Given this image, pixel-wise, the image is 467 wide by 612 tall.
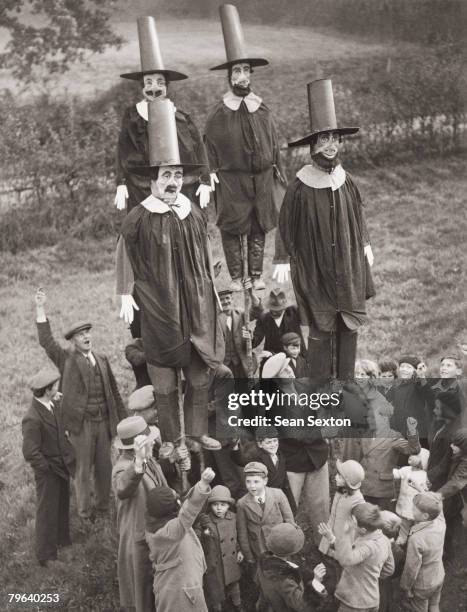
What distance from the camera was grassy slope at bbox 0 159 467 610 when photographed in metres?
5.47

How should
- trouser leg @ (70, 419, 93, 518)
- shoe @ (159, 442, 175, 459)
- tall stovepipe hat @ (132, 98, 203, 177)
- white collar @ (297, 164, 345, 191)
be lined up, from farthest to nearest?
trouser leg @ (70, 419, 93, 518) < white collar @ (297, 164, 345, 191) < shoe @ (159, 442, 175, 459) < tall stovepipe hat @ (132, 98, 203, 177)

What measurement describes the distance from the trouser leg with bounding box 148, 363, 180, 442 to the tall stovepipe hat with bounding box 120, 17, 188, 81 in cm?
227

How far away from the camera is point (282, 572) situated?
433cm

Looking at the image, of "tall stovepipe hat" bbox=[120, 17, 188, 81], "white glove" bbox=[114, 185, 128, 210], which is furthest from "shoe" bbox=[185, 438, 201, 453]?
"tall stovepipe hat" bbox=[120, 17, 188, 81]

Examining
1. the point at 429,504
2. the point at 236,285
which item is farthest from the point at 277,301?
the point at 429,504

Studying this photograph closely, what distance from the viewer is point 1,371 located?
6879mm

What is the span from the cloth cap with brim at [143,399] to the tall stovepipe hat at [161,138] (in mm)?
1427

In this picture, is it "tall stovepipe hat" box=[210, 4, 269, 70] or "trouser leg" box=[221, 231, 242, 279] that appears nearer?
"tall stovepipe hat" box=[210, 4, 269, 70]

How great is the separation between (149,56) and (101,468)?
3139 mm

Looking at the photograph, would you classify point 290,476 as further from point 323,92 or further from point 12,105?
point 12,105

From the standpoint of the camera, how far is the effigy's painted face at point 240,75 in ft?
19.5

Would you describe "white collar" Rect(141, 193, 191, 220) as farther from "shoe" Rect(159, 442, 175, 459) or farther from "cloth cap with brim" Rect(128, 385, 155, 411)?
"shoe" Rect(159, 442, 175, 459)

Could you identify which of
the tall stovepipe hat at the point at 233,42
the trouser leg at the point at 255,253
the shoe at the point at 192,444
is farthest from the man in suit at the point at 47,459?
the tall stovepipe hat at the point at 233,42

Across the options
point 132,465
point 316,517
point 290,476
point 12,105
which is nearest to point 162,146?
point 132,465
